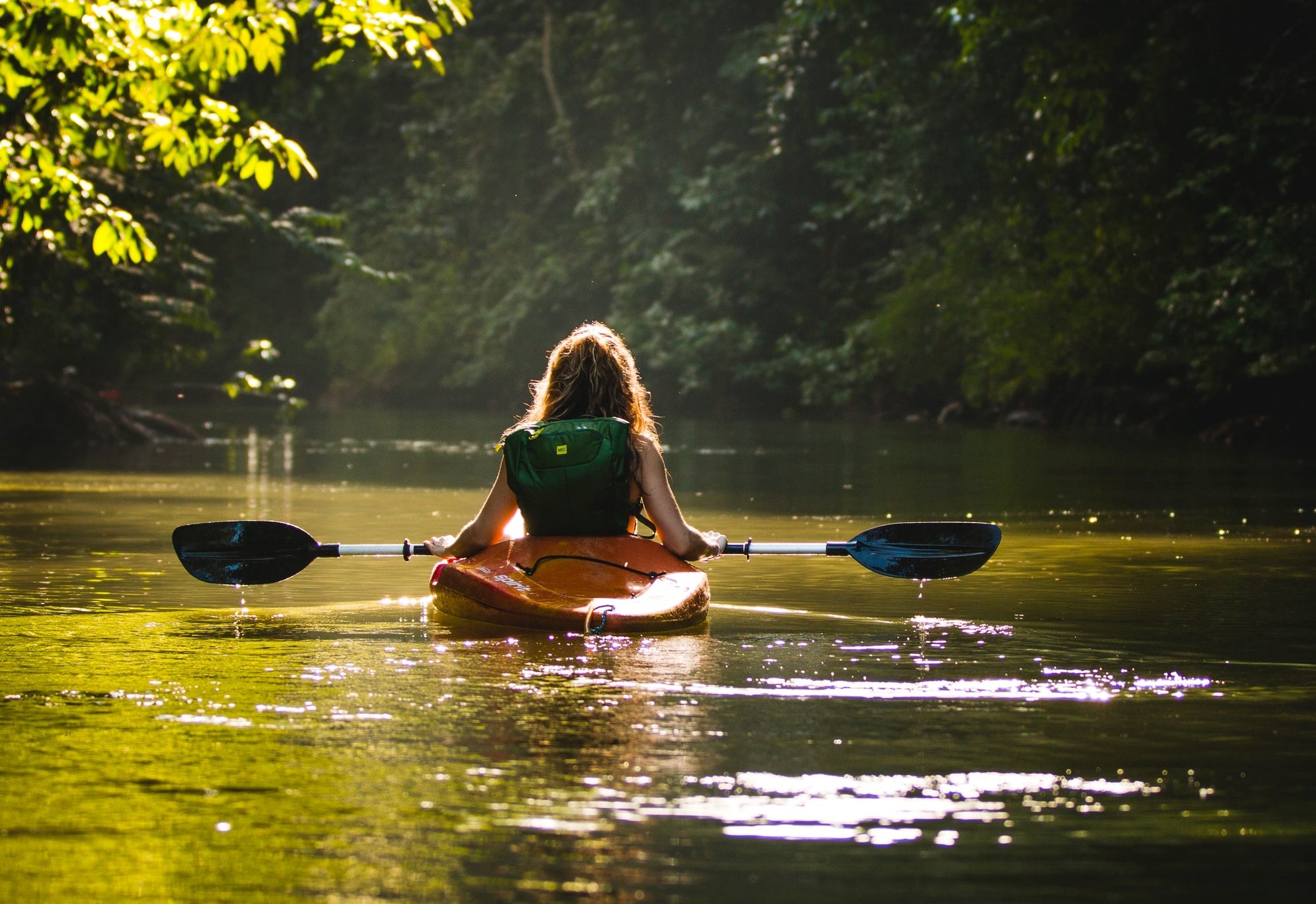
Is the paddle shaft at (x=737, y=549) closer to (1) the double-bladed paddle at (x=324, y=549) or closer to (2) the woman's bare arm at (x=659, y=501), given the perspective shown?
(1) the double-bladed paddle at (x=324, y=549)

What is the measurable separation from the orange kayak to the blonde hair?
1.60 ft

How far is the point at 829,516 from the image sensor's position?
12820 mm

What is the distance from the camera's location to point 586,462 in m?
7.19

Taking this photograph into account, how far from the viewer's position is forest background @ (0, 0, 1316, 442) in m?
21.1

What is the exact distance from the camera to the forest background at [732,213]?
21094 mm

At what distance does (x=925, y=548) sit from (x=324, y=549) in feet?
8.50

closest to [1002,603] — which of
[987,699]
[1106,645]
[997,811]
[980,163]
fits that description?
[1106,645]

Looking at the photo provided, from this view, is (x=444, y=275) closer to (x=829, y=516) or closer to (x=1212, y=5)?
(x=1212, y=5)

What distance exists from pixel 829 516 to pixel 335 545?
565 centimetres

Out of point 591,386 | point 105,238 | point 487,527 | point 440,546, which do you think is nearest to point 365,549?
point 440,546

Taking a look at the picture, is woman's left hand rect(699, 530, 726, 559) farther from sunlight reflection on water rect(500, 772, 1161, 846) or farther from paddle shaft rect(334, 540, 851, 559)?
sunlight reflection on water rect(500, 772, 1161, 846)

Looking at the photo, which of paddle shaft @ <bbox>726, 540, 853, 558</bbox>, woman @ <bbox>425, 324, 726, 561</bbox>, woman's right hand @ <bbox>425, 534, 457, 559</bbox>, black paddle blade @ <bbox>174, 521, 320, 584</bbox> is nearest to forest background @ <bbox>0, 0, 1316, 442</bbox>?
black paddle blade @ <bbox>174, 521, 320, 584</bbox>

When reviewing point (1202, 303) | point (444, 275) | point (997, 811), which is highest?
point (444, 275)

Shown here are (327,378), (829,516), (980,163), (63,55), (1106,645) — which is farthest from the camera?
(327,378)
